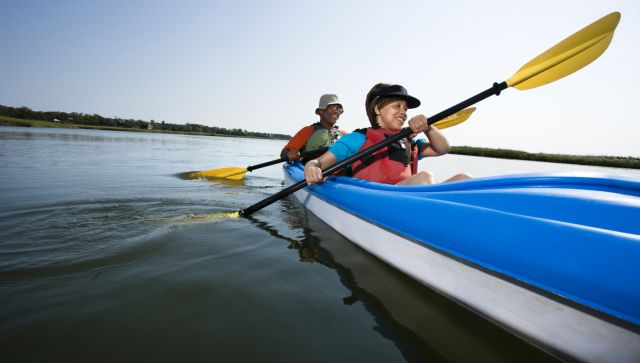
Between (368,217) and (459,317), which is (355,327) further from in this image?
(368,217)

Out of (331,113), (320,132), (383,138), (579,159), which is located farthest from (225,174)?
(579,159)

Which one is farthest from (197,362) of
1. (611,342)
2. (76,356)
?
(611,342)

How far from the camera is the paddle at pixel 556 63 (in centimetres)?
286

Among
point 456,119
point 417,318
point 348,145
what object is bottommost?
point 417,318

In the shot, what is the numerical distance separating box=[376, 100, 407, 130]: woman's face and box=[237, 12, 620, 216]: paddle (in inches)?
9.1

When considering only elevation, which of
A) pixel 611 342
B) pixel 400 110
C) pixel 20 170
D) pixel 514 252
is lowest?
pixel 20 170

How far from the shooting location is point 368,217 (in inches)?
107

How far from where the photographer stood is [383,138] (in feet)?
10.9

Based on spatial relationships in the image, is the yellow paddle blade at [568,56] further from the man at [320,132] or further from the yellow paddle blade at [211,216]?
the yellow paddle blade at [211,216]

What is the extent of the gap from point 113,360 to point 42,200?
434 centimetres

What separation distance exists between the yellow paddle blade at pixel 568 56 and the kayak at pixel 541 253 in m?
2.00

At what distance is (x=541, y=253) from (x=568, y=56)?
279 cm

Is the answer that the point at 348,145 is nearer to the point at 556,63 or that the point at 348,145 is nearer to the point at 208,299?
the point at 208,299

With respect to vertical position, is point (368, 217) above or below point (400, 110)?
below
